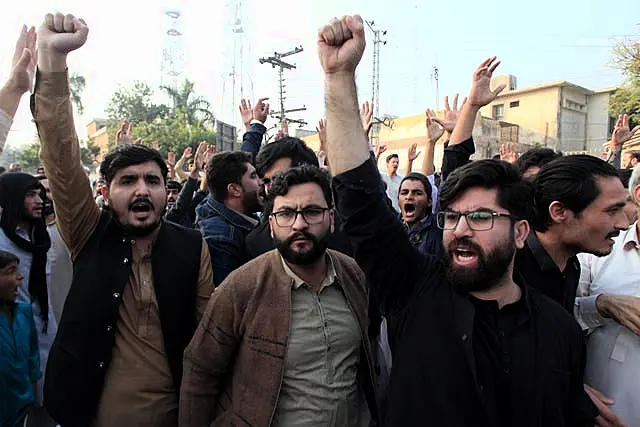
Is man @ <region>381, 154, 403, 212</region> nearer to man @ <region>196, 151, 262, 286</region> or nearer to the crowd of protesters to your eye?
man @ <region>196, 151, 262, 286</region>

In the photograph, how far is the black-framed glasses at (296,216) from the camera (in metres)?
2.18

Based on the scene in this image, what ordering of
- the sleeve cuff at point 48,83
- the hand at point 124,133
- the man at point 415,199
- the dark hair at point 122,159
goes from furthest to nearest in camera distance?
1. the hand at point 124,133
2. the man at point 415,199
3. the dark hair at point 122,159
4. the sleeve cuff at point 48,83

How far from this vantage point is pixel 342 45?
1.75 m

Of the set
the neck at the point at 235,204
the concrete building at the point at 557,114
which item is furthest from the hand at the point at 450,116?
the concrete building at the point at 557,114

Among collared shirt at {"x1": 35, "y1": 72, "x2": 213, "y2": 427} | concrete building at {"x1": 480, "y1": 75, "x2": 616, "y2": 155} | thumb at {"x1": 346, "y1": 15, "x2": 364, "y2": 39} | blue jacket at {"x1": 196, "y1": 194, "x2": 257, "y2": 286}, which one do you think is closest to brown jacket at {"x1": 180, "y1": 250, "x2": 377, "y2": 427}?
collared shirt at {"x1": 35, "y1": 72, "x2": 213, "y2": 427}

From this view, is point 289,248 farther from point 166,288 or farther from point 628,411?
point 628,411

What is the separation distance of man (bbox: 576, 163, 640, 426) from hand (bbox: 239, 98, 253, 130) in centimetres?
369

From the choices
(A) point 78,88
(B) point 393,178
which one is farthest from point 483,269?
(A) point 78,88

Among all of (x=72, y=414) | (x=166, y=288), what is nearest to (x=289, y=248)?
(x=166, y=288)

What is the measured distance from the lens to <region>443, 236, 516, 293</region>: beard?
66.8 inches

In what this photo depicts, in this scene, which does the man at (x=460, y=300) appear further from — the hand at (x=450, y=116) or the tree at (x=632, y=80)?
the tree at (x=632, y=80)

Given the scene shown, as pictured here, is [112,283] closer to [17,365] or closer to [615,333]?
[17,365]

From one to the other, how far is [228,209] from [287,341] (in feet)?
4.16

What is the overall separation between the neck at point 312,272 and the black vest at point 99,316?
0.59 m
